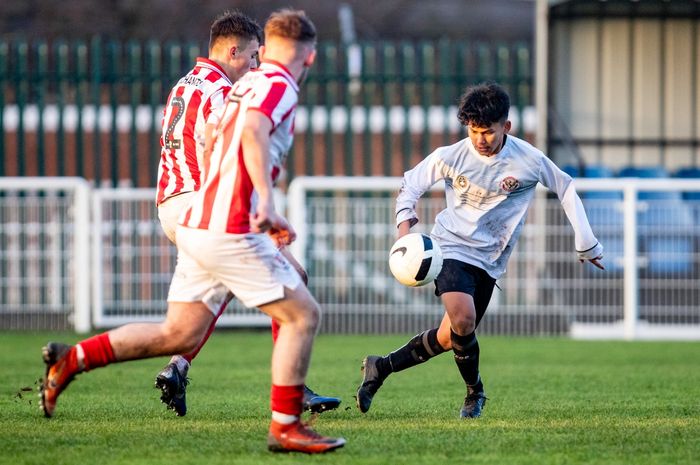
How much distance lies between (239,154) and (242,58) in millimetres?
1685

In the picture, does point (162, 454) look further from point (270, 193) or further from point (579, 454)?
point (579, 454)

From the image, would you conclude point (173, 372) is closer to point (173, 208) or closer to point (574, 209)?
point (173, 208)

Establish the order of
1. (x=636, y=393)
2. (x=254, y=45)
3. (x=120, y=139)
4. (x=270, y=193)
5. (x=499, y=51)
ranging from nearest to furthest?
(x=270, y=193) → (x=254, y=45) → (x=636, y=393) → (x=499, y=51) → (x=120, y=139)

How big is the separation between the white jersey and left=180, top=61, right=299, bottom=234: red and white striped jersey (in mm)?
1607

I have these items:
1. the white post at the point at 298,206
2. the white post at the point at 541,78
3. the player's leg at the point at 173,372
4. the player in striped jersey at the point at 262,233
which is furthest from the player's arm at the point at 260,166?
the white post at the point at 541,78

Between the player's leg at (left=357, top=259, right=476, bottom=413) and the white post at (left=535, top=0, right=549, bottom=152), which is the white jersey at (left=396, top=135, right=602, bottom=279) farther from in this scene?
the white post at (left=535, top=0, right=549, bottom=152)

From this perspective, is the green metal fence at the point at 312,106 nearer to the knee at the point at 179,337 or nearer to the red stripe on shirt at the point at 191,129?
the red stripe on shirt at the point at 191,129

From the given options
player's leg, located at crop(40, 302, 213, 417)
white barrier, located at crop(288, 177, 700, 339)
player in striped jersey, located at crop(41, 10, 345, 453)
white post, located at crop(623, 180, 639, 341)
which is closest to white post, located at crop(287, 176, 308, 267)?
white barrier, located at crop(288, 177, 700, 339)

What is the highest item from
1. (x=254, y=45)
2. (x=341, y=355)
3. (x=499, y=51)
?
(x=499, y=51)

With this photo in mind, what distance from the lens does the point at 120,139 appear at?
55.1 ft

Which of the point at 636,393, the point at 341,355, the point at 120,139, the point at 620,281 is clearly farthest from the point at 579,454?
the point at 120,139

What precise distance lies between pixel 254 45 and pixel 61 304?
7.16m

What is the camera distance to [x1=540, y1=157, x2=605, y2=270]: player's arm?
6883 millimetres

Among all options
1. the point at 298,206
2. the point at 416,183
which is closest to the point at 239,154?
the point at 416,183
